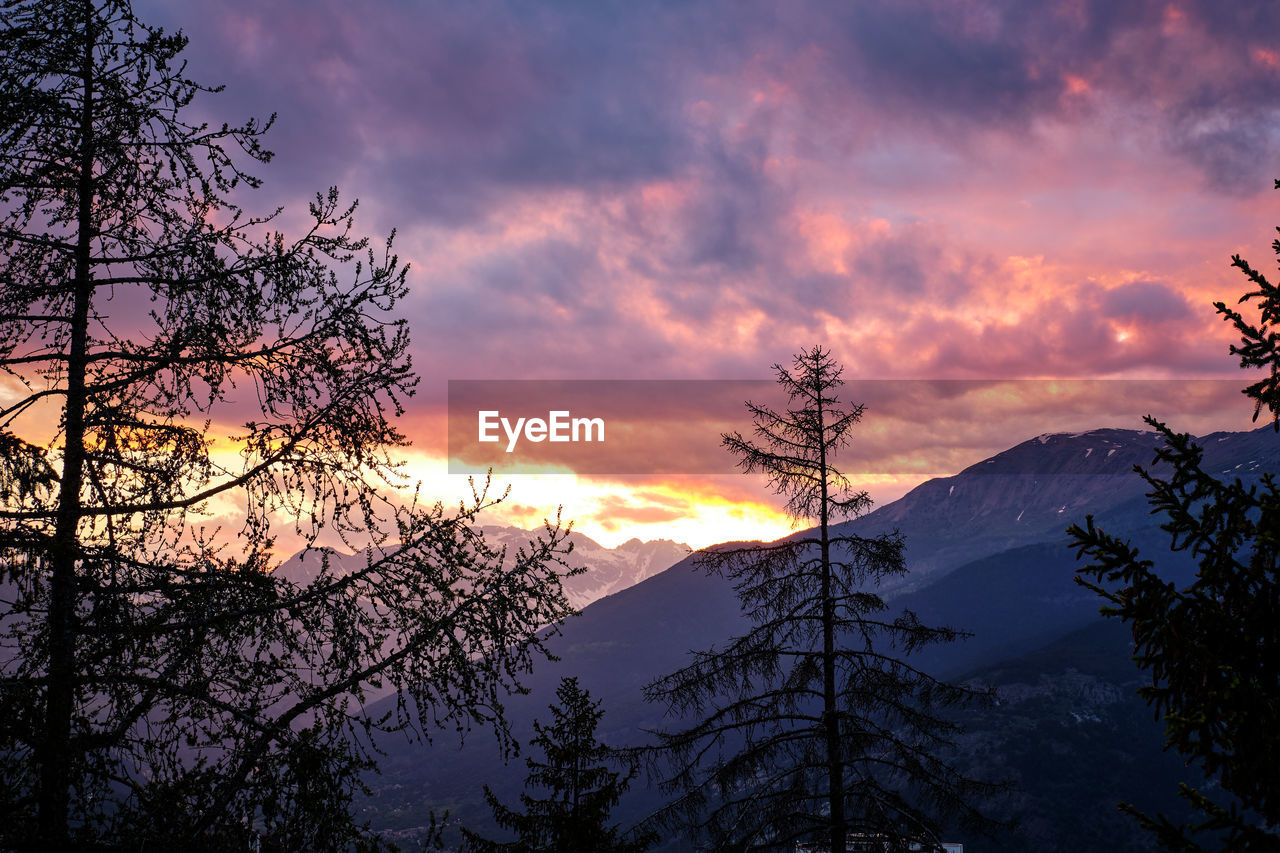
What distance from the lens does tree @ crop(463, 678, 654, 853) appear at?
15539 mm

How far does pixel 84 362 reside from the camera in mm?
6844

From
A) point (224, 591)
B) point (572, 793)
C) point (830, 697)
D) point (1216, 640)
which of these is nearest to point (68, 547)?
point (224, 591)

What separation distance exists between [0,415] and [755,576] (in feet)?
45.6

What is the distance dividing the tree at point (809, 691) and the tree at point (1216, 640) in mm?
8580

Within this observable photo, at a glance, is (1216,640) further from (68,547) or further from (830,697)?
(830,697)

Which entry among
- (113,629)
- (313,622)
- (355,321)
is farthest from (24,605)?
(355,321)

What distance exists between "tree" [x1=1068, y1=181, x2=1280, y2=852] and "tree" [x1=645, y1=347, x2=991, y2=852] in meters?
8.58

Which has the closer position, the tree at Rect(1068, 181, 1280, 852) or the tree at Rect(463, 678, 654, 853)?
the tree at Rect(1068, 181, 1280, 852)

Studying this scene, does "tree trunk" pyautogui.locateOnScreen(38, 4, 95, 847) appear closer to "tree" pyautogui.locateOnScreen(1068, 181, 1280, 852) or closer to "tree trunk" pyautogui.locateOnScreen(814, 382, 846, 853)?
"tree" pyautogui.locateOnScreen(1068, 181, 1280, 852)

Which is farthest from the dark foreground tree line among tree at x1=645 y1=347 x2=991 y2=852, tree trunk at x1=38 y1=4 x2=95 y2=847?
tree at x1=645 y1=347 x2=991 y2=852

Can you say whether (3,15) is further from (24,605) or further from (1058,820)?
(1058,820)

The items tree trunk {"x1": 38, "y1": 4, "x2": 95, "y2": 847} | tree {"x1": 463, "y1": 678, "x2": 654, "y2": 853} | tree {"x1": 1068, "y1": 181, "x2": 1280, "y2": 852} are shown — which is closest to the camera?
tree trunk {"x1": 38, "y1": 4, "x2": 95, "y2": 847}

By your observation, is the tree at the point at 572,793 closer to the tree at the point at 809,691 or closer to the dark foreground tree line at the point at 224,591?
the tree at the point at 809,691

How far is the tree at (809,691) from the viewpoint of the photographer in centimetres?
1577
